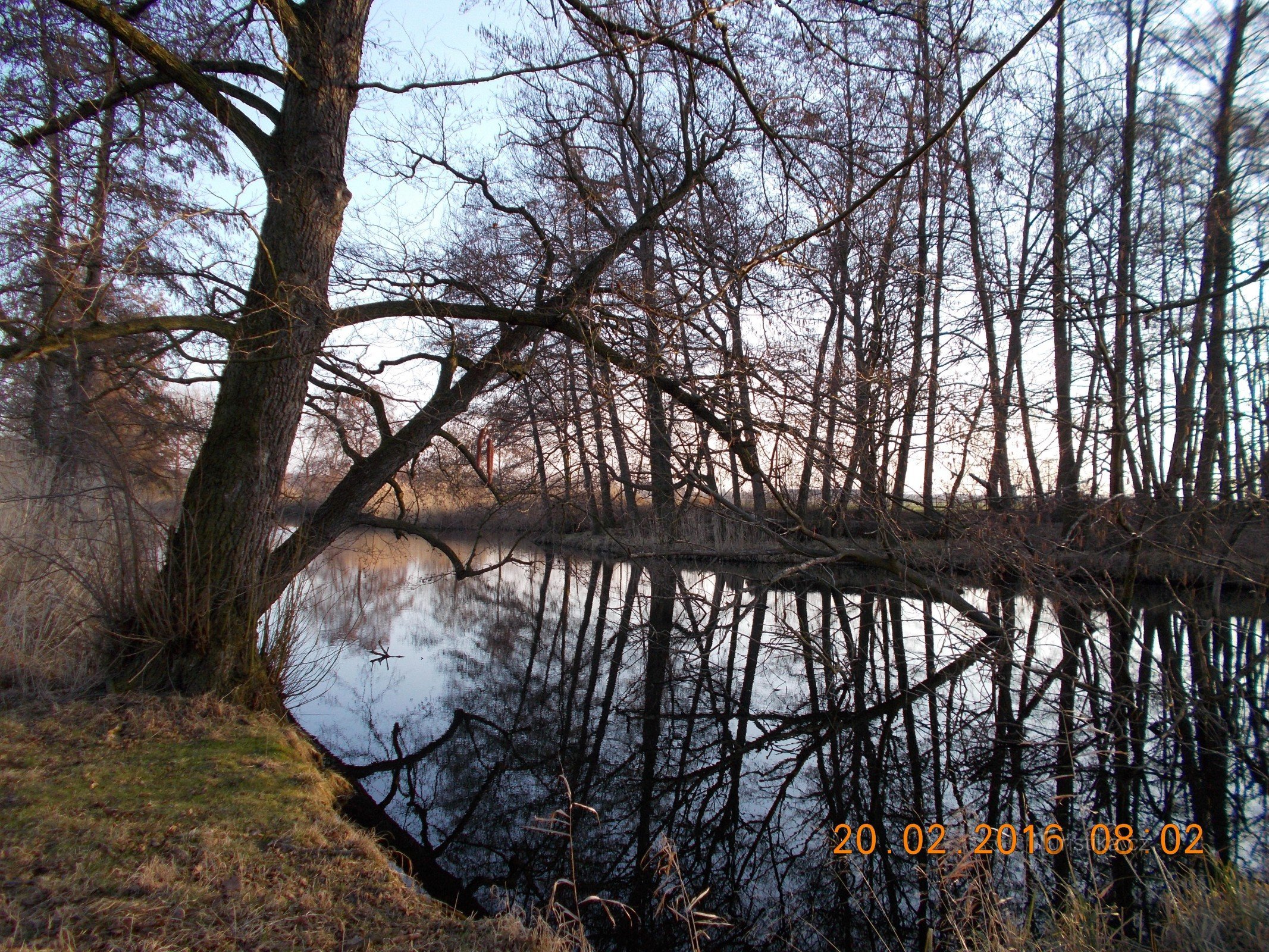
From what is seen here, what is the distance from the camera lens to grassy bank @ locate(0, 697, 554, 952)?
202 cm

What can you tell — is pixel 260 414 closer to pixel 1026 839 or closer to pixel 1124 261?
pixel 1026 839

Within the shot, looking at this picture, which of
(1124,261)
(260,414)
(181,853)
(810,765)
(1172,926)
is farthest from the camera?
(1124,261)

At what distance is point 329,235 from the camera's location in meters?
4.53

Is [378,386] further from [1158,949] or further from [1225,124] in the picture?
[1225,124]

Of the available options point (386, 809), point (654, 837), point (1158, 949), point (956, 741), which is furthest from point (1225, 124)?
point (386, 809)

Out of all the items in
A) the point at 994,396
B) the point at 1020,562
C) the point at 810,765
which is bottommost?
the point at 810,765

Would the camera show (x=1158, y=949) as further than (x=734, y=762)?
No

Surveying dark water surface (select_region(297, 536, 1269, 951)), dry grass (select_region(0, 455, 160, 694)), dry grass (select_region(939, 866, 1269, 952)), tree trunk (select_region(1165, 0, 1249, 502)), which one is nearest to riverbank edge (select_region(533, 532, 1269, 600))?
Answer: dark water surface (select_region(297, 536, 1269, 951))

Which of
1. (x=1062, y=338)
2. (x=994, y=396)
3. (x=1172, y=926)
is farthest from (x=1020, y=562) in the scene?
(x=1172, y=926)

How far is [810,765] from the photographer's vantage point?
4.64 meters

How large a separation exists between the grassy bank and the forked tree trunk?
1.94ft

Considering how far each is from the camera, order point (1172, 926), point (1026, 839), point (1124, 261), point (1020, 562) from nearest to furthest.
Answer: point (1172, 926) < point (1026, 839) < point (1020, 562) < point (1124, 261)

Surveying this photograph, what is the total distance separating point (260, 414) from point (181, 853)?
8.58 feet

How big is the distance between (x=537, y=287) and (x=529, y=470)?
1.69 metres
